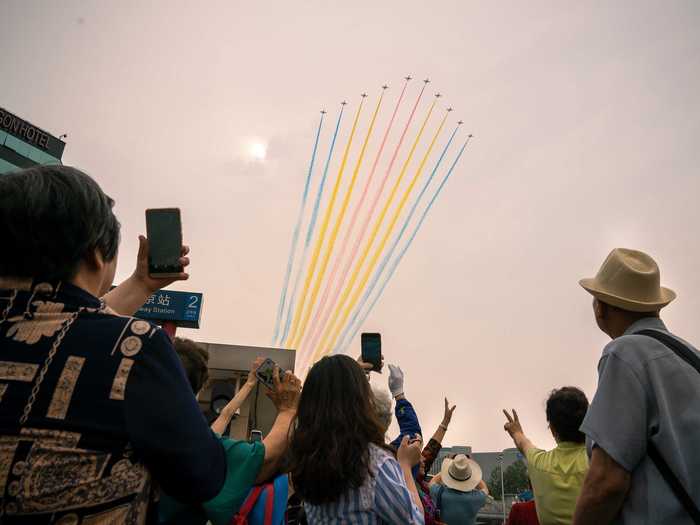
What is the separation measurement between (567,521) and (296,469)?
7.76 feet

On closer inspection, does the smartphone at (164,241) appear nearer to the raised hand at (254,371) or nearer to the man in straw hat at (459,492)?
the raised hand at (254,371)

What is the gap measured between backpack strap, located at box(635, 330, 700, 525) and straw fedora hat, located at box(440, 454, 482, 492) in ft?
15.8

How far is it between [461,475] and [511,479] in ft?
259

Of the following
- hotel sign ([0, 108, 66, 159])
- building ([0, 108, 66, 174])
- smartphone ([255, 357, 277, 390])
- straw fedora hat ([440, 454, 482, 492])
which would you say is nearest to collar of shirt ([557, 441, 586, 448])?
smartphone ([255, 357, 277, 390])

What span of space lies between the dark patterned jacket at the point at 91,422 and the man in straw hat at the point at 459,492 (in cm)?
551

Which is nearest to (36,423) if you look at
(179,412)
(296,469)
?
(179,412)

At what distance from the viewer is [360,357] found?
5523 millimetres

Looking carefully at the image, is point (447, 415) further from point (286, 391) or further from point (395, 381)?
point (286, 391)

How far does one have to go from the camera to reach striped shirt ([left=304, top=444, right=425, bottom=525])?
9.78 ft

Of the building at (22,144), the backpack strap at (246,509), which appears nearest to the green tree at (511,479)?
the building at (22,144)

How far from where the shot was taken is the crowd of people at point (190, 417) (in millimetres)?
1506

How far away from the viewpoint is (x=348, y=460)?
3086mm

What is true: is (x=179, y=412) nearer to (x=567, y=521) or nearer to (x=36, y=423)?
(x=36, y=423)

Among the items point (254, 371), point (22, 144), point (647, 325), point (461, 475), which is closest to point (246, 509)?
point (254, 371)
